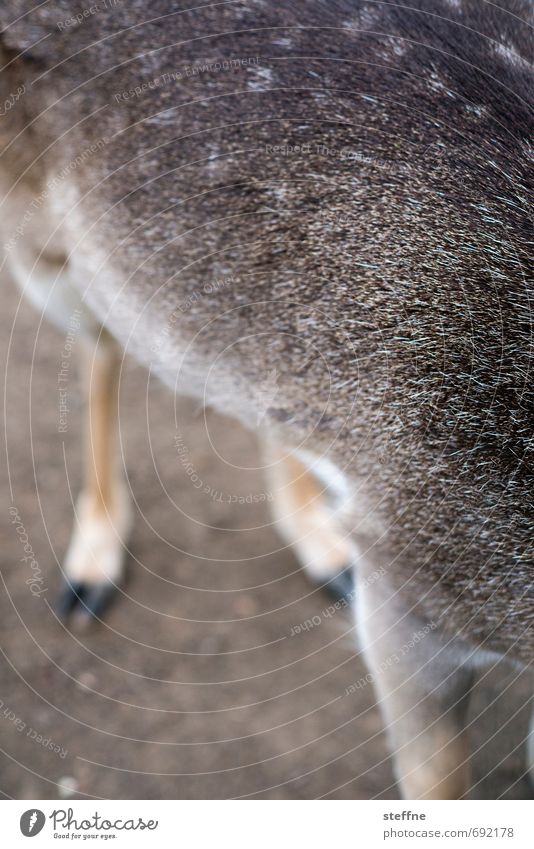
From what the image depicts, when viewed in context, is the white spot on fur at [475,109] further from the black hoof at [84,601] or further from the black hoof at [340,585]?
the black hoof at [84,601]

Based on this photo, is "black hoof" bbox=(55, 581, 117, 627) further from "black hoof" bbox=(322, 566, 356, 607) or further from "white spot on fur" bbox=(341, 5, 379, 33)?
"white spot on fur" bbox=(341, 5, 379, 33)

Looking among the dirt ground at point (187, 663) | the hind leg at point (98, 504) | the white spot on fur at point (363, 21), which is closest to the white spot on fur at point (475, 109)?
the white spot on fur at point (363, 21)

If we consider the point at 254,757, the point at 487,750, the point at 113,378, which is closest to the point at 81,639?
the point at 254,757

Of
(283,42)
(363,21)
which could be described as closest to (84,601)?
(283,42)

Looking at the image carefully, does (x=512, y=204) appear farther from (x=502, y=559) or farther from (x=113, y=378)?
(x=113, y=378)

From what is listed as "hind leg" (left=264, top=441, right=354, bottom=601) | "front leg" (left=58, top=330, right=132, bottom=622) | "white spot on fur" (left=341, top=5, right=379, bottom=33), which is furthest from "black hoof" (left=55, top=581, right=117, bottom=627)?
"white spot on fur" (left=341, top=5, right=379, bottom=33)

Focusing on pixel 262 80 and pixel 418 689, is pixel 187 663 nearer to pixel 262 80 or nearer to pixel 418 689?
pixel 418 689
